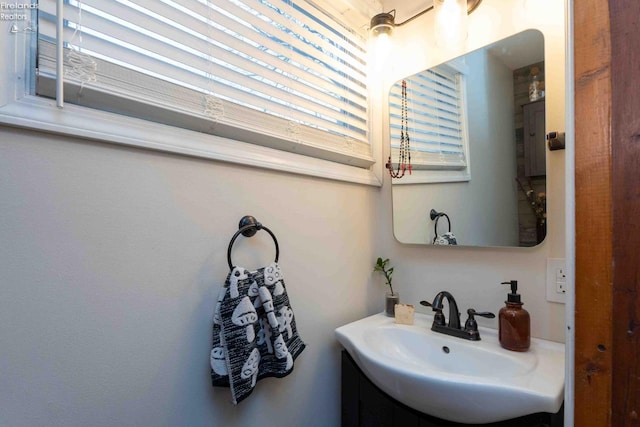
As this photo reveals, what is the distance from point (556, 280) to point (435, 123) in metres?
0.72

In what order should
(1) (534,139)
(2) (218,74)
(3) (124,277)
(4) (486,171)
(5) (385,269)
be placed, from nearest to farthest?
(3) (124,277) < (2) (218,74) < (1) (534,139) < (4) (486,171) < (5) (385,269)

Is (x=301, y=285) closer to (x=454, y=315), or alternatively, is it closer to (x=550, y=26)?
(x=454, y=315)

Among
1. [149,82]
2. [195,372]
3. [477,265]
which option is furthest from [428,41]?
[195,372]

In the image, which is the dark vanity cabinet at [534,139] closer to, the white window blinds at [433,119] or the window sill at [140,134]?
the white window blinds at [433,119]

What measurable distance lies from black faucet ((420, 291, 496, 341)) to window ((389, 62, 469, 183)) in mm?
477

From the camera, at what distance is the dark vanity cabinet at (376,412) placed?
662 millimetres

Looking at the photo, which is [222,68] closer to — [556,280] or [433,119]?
[433,119]

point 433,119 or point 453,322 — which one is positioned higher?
point 433,119

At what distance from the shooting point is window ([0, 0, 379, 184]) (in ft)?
2.08

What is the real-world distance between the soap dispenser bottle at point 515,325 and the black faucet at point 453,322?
6 cm

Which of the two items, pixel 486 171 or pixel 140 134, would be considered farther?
pixel 486 171

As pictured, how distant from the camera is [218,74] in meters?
0.84

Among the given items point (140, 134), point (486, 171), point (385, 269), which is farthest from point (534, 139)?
point (140, 134)

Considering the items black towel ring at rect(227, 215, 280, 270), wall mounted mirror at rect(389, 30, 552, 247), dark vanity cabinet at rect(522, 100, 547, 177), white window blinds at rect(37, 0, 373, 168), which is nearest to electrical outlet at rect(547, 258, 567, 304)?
wall mounted mirror at rect(389, 30, 552, 247)
